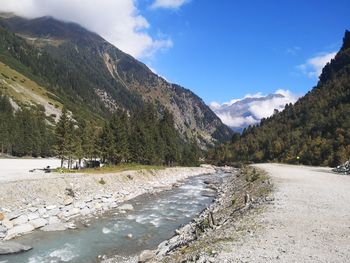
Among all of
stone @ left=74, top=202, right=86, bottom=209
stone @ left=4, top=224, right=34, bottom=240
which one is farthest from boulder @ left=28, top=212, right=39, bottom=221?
stone @ left=74, top=202, right=86, bottom=209

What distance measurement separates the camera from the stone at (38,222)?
A: 36.6 meters

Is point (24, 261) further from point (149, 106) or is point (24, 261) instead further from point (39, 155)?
point (39, 155)

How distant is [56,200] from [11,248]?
1914 centimetres

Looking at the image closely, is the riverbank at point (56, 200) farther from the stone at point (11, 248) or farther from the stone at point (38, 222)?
the stone at point (11, 248)

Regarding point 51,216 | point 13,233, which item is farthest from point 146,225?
point 13,233

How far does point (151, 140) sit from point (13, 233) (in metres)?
85.7

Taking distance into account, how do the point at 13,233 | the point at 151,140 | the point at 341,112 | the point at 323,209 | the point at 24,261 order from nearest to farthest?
the point at 24,261, the point at 323,209, the point at 13,233, the point at 151,140, the point at 341,112

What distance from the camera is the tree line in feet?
300

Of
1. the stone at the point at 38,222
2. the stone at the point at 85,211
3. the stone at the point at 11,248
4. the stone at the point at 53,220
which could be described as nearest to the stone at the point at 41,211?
the stone at the point at 53,220

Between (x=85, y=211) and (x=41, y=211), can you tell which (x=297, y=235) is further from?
(x=85, y=211)

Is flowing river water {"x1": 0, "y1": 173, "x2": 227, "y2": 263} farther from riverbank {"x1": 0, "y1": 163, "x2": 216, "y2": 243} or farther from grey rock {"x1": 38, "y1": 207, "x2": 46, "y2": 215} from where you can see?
grey rock {"x1": 38, "y1": 207, "x2": 46, "y2": 215}

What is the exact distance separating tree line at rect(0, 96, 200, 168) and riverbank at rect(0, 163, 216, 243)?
24889mm

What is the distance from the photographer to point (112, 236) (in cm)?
3541

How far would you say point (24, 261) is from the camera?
27062 mm
